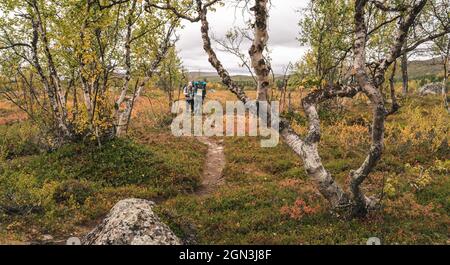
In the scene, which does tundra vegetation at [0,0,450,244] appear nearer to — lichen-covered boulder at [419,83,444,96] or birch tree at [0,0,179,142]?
birch tree at [0,0,179,142]

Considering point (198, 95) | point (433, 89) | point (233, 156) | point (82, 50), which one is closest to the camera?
point (82, 50)

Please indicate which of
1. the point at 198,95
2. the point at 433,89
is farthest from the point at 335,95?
the point at 433,89

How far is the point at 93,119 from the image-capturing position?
1650 centimetres

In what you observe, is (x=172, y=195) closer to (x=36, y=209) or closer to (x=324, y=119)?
(x=36, y=209)

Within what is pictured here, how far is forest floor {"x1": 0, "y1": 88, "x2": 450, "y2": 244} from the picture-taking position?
10.5 m

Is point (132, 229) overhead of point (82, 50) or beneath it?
beneath

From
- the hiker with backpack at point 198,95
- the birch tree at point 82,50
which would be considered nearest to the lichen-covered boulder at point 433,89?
the hiker with backpack at point 198,95

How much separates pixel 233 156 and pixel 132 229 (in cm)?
1113

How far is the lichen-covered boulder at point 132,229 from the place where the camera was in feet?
28.3

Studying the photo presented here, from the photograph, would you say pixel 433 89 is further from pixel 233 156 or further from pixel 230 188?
pixel 230 188

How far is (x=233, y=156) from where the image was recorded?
772 inches

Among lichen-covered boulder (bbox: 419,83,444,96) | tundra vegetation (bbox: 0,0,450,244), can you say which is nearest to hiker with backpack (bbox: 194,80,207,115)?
tundra vegetation (bbox: 0,0,450,244)

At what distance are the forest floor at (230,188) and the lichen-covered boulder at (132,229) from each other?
0.71 metres
